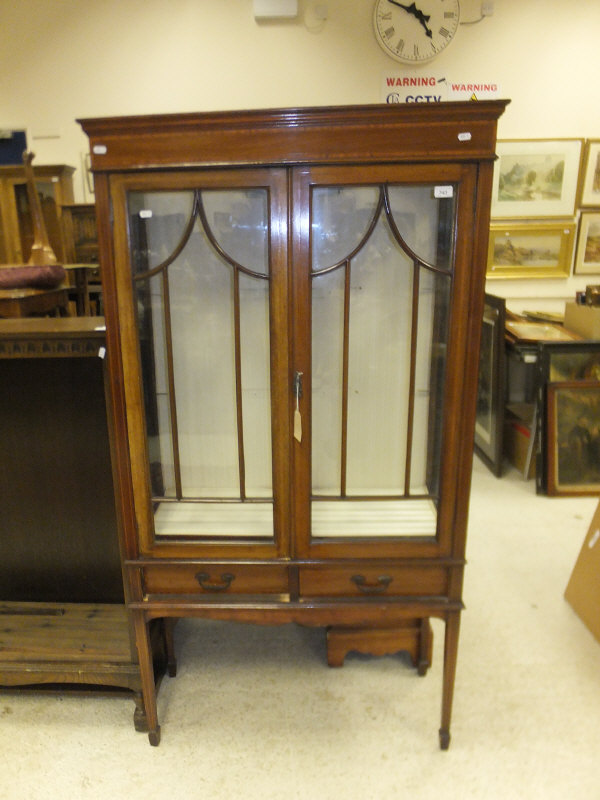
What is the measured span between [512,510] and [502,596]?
0.74 metres

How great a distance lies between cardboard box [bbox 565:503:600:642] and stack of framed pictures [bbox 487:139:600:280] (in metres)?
2.05

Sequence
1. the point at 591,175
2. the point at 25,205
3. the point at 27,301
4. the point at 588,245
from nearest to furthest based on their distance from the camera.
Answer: the point at 27,301 < the point at 591,175 < the point at 588,245 < the point at 25,205

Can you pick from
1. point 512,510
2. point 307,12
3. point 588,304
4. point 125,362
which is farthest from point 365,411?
point 307,12

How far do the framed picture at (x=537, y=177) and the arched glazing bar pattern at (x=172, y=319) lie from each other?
2.70 meters

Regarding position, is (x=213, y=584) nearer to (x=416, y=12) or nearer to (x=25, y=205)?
(x=416, y=12)

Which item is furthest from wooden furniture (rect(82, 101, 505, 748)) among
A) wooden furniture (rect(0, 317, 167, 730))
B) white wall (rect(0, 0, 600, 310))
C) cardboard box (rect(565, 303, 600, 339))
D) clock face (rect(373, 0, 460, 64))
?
clock face (rect(373, 0, 460, 64))

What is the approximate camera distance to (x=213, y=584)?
51.9 inches

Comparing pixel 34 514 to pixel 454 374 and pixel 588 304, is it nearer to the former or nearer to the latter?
pixel 454 374

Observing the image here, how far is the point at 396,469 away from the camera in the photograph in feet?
4.43

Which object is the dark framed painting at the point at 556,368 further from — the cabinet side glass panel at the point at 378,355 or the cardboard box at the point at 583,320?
the cabinet side glass panel at the point at 378,355

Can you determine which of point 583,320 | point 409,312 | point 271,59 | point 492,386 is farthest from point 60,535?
point 271,59

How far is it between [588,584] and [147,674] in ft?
5.01

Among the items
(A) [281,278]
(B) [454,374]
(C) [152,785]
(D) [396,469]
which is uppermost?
(A) [281,278]

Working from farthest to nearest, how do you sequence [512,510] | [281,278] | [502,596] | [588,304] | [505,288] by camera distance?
[505,288] < [588,304] < [512,510] < [502,596] < [281,278]
